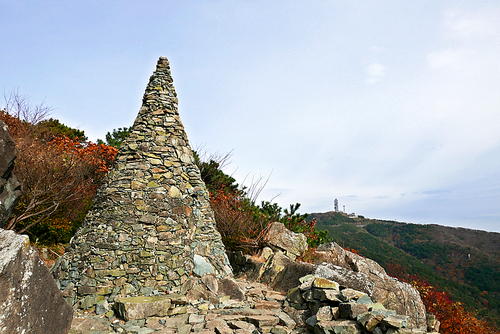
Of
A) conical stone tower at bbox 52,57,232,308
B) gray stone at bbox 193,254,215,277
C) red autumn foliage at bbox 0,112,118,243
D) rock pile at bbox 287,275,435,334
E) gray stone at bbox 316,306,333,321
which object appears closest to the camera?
rock pile at bbox 287,275,435,334

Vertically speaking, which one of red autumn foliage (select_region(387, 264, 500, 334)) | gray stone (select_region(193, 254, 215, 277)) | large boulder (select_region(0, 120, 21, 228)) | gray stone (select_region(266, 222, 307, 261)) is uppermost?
large boulder (select_region(0, 120, 21, 228))

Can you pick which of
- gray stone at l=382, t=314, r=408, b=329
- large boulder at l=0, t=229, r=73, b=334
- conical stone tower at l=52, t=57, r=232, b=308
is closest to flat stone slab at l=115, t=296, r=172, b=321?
conical stone tower at l=52, t=57, r=232, b=308

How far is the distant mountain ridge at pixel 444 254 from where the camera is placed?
18598 millimetres

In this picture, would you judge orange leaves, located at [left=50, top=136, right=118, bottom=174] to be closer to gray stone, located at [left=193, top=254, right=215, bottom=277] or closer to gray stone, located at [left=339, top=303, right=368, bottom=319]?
gray stone, located at [left=193, top=254, right=215, bottom=277]

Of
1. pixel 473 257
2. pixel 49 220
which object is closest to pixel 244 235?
pixel 49 220

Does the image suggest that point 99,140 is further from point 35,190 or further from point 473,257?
point 473,257

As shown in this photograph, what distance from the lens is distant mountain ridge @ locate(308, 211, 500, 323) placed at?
1860 cm

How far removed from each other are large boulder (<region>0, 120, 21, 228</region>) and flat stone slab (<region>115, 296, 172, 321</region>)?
3.06 meters

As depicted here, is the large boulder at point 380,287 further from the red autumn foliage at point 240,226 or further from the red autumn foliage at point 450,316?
the red autumn foliage at point 450,316

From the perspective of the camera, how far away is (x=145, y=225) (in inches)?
264

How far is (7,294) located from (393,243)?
35.3 m

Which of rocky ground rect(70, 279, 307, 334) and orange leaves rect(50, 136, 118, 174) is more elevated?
orange leaves rect(50, 136, 118, 174)

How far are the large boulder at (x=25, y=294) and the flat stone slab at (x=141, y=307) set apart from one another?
5.97ft

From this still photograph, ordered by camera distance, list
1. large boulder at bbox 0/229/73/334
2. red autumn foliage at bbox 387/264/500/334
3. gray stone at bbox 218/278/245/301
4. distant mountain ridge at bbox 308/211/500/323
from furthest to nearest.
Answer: distant mountain ridge at bbox 308/211/500/323 < red autumn foliage at bbox 387/264/500/334 < gray stone at bbox 218/278/245/301 < large boulder at bbox 0/229/73/334
